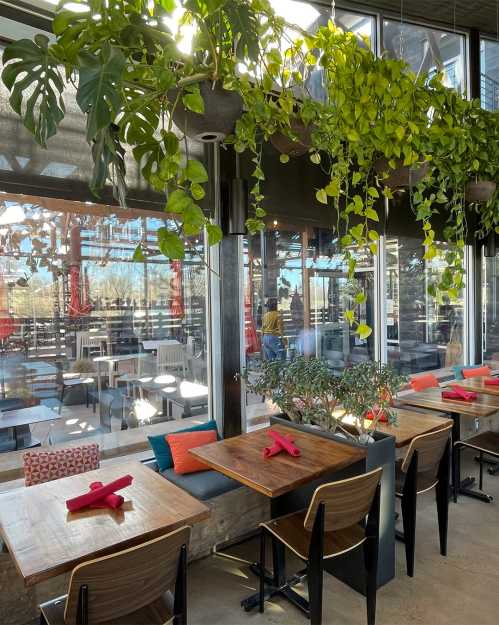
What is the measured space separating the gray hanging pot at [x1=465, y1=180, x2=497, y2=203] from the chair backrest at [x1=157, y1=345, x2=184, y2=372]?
2821 millimetres

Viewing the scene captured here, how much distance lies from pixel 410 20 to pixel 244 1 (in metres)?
4.26

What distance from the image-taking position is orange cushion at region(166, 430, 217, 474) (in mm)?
3184

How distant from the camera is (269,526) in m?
2.43

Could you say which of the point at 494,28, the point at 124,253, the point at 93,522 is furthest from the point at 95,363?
the point at 494,28

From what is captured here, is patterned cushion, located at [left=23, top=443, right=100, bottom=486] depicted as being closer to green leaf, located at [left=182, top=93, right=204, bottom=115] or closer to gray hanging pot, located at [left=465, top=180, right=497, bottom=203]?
green leaf, located at [left=182, top=93, right=204, bottom=115]

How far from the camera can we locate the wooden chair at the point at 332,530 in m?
2.12

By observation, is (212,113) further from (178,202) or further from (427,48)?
(427,48)

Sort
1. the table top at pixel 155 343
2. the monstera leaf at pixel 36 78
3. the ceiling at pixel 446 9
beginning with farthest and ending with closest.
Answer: the ceiling at pixel 446 9 < the table top at pixel 155 343 < the monstera leaf at pixel 36 78

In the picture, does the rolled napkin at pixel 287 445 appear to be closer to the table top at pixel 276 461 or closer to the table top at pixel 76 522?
the table top at pixel 276 461

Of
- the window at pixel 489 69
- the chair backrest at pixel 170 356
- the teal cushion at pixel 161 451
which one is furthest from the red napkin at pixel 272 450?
the window at pixel 489 69

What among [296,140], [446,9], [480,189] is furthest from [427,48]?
[296,140]

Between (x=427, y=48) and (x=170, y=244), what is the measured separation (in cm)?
518

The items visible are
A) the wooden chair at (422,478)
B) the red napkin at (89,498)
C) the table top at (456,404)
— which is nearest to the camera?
the red napkin at (89,498)

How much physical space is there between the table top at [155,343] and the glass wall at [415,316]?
2.52m
